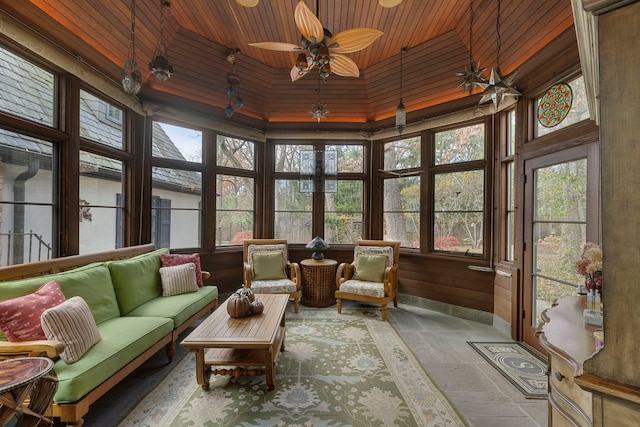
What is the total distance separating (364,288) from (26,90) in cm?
407

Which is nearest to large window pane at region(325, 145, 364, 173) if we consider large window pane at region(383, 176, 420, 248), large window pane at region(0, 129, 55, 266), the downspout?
large window pane at region(383, 176, 420, 248)

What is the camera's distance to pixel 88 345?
187 cm

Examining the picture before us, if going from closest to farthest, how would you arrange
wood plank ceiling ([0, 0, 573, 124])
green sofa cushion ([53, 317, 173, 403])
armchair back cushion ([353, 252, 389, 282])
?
green sofa cushion ([53, 317, 173, 403]) → wood plank ceiling ([0, 0, 573, 124]) → armchair back cushion ([353, 252, 389, 282])

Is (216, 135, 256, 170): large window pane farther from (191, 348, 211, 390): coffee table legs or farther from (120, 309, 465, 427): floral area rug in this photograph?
(191, 348, 211, 390): coffee table legs

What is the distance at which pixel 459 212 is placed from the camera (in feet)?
13.3

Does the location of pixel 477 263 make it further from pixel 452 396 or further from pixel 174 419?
pixel 174 419

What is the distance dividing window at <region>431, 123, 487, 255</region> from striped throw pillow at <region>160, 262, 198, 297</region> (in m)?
3.50

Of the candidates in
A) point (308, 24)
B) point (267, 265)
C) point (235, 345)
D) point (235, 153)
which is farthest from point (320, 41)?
point (267, 265)

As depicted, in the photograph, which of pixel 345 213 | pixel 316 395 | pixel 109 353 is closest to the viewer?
pixel 109 353

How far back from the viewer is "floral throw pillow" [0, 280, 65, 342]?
1.70 metres

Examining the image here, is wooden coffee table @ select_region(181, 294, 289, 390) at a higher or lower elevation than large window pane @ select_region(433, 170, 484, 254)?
lower

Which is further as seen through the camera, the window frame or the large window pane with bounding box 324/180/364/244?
the large window pane with bounding box 324/180/364/244

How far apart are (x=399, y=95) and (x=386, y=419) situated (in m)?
4.19

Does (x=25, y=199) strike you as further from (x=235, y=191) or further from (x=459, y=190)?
(x=459, y=190)
